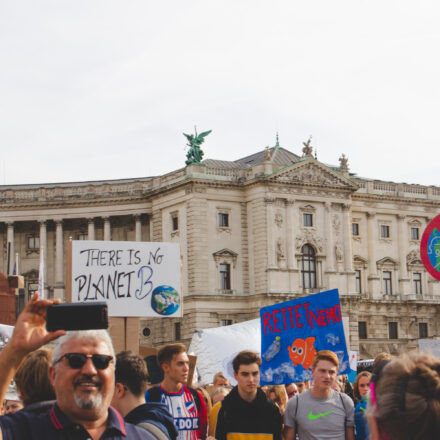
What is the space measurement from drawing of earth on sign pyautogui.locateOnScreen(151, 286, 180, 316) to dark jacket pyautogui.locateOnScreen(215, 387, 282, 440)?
227 inches

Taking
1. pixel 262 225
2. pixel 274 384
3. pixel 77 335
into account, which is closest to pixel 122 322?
pixel 274 384

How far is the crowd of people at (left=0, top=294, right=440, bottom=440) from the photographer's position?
352 centimetres

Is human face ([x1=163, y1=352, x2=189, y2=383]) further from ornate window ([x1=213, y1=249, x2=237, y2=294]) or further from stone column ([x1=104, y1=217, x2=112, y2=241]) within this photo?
stone column ([x1=104, y1=217, x2=112, y2=241])

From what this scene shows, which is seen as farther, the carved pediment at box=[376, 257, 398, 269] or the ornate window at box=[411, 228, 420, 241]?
the ornate window at box=[411, 228, 420, 241]

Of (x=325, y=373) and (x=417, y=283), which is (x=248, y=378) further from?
(x=417, y=283)

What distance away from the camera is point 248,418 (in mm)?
9609

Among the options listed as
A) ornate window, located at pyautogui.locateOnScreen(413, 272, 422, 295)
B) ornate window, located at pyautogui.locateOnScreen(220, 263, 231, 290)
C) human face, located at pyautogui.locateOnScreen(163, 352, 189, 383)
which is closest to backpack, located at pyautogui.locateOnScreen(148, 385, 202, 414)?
human face, located at pyautogui.locateOnScreen(163, 352, 189, 383)

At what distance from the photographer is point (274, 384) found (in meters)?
14.8

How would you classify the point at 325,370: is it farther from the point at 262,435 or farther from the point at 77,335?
the point at 77,335

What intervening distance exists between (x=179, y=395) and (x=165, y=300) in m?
5.93

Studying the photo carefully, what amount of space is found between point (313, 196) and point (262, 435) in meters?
59.9

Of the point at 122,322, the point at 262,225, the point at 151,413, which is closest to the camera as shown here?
the point at 151,413

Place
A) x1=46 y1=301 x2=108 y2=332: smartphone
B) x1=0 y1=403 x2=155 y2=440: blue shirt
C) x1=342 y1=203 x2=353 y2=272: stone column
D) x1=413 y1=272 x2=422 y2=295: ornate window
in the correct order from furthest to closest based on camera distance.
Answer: x1=413 y1=272 x2=422 y2=295: ornate window
x1=342 y1=203 x2=353 y2=272: stone column
x1=0 y1=403 x2=155 y2=440: blue shirt
x1=46 y1=301 x2=108 y2=332: smartphone

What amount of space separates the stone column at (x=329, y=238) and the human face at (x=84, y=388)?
64.1 metres
